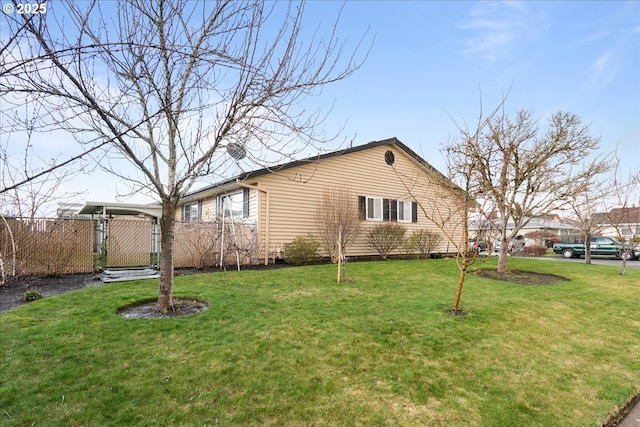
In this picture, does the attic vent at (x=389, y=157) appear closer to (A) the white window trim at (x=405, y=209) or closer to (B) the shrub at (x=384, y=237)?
(A) the white window trim at (x=405, y=209)

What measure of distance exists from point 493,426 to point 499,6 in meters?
10.1

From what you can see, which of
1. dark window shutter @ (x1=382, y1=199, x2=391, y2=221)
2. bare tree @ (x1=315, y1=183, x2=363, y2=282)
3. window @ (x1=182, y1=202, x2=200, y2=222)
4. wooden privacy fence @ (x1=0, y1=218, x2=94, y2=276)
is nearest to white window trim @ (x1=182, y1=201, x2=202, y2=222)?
window @ (x1=182, y1=202, x2=200, y2=222)

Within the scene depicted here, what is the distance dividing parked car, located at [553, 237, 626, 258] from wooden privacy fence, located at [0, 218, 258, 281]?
88.0 ft

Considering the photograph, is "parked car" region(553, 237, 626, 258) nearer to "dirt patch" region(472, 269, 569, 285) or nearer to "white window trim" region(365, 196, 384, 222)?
"dirt patch" region(472, 269, 569, 285)

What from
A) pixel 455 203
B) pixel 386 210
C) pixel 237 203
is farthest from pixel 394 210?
pixel 455 203

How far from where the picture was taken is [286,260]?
41.7 ft

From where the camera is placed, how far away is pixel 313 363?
3.92 meters

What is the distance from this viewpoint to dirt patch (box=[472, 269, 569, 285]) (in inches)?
403

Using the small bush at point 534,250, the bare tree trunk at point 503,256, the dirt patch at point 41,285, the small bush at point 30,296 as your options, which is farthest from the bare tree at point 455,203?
the small bush at point 534,250

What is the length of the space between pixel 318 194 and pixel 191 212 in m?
8.45

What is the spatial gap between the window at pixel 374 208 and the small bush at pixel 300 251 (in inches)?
148

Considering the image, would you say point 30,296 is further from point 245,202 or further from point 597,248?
point 597,248

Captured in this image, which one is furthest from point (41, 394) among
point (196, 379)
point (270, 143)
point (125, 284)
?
point (125, 284)

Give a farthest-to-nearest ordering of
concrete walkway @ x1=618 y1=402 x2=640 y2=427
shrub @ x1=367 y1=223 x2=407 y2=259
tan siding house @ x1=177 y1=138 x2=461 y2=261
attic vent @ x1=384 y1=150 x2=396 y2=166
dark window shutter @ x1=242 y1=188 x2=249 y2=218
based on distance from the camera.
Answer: attic vent @ x1=384 y1=150 x2=396 y2=166, shrub @ x1=367 y1=223 x2=407 y2=259, dark window shutter @ x1=242 y1=188 x2=249 y2=218, tan siding house @ x1=177 y1=138 x2=461 y2=261, concrete walkway @ x1=618 y1=402 x2=640 y2=427
